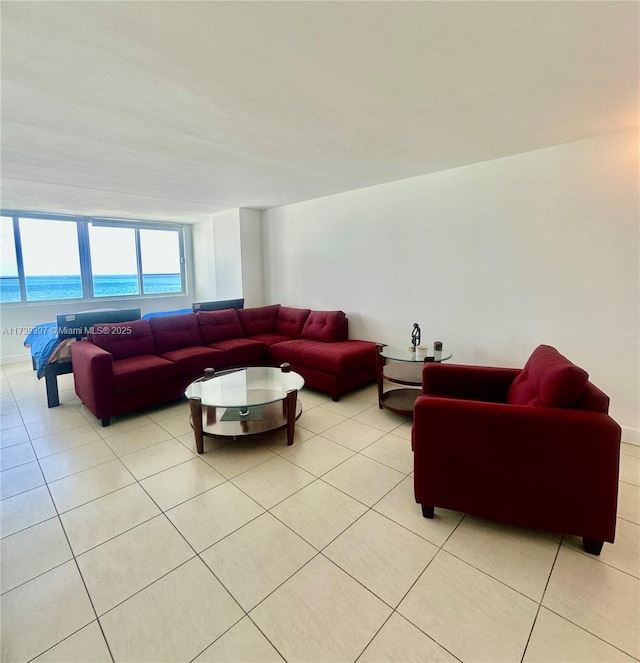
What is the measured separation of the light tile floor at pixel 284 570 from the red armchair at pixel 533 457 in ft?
0.64

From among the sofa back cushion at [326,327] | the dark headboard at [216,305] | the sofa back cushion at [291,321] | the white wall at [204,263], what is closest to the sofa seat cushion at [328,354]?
the sofa back cushion at [326,327]

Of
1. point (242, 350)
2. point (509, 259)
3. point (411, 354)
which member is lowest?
point (242, 350)

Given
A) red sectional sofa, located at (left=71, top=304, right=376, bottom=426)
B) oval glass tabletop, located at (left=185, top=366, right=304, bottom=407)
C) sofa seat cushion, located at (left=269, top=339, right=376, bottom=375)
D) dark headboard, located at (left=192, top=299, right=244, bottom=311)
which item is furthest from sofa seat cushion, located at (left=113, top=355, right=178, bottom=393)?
sofa seat cushion, located at (left=269, top=339, right=376, bottom=375)

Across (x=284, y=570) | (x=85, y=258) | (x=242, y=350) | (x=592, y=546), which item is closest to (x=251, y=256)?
(x=242, y=350)

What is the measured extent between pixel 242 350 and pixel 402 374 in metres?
1.98

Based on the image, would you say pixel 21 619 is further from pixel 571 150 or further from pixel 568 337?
pixel 571 150

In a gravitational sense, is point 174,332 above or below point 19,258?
below

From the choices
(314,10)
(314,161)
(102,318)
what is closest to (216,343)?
(102,318)

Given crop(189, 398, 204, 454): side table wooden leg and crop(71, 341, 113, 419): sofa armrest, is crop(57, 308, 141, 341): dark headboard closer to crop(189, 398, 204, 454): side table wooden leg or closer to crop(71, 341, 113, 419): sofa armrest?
crop(71, 341, 113, 419): sofa armrest

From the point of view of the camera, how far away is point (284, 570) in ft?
5.26

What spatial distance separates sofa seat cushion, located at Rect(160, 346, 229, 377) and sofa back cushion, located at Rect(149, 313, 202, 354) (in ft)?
0.33

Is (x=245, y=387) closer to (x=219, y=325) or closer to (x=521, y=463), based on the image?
(x=219, y=325)

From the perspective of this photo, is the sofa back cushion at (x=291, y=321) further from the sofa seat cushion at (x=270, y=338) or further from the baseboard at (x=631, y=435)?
the baseboard at (x=631, y=435)

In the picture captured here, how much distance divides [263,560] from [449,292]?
2.95 m
